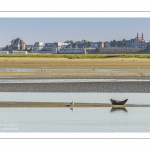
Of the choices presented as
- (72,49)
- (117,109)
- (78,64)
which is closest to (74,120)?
(117,109)

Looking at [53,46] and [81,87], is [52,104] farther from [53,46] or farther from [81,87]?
[53,46]

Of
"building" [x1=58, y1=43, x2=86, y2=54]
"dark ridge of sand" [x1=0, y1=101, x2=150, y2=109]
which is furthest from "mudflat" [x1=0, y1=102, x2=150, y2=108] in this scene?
"building" [x1=58, y1=43, x2=86, y2=54]

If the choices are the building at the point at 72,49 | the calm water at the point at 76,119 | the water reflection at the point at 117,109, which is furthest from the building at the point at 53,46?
the water reflection at the point at 117,109

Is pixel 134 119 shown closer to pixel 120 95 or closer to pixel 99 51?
pixel 120 95

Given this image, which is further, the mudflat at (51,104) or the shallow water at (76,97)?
the shallow water at (76,97)

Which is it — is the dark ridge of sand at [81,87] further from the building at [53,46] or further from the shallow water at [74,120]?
the building at [53,46]

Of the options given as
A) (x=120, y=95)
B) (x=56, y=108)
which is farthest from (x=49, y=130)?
(x=120, y=95)
